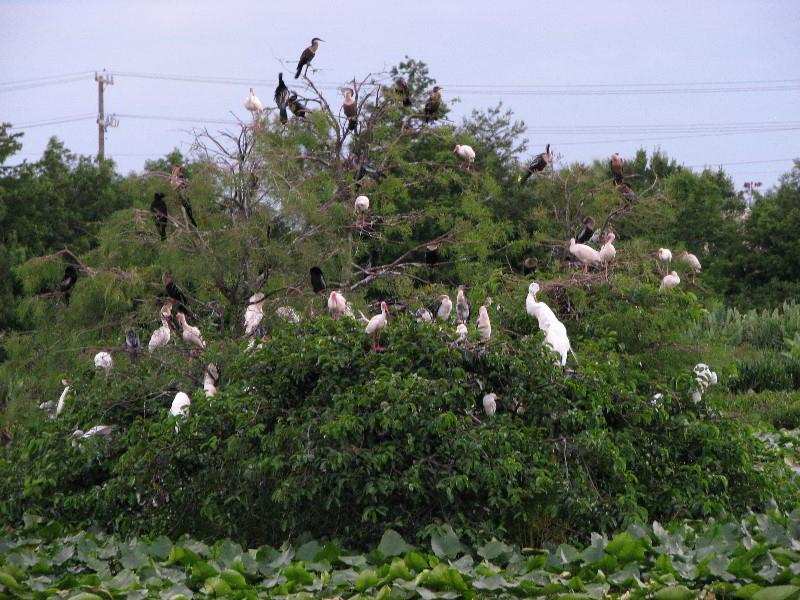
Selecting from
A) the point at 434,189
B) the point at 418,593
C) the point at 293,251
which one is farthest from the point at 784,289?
the point at 418,593

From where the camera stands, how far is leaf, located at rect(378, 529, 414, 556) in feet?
19.9

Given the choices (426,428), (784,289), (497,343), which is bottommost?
(426,428)

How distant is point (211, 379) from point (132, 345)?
1.53 m

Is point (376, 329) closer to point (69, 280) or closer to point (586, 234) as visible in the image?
point (586, 234)

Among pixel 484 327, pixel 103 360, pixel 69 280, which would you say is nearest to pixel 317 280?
pixel 103 360

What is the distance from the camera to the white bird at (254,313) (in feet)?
30.3

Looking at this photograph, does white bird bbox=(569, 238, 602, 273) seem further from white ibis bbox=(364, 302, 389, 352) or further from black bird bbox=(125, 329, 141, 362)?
black bird bbox=(125, 329, 141, 362)

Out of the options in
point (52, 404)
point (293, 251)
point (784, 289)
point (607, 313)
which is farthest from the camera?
point (784, 289)

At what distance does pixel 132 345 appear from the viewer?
9070mm

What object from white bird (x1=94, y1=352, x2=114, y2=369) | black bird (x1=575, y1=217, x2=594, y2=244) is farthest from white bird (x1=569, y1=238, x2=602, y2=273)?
white bird (x1=94, y1=352, x2=114, y2=369)

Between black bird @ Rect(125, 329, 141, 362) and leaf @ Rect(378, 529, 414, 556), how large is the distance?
3479mm

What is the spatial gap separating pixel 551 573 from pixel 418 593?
737 mm

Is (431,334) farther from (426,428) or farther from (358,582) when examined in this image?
(358,582)

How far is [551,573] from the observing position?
577 cm
